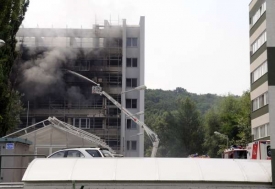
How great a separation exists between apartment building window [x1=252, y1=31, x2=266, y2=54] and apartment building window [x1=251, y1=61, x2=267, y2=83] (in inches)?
89.1

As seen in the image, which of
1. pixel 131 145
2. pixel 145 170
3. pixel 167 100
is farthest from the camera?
pixel 167 100

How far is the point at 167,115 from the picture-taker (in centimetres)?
11062

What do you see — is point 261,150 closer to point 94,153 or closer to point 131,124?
point 94,153

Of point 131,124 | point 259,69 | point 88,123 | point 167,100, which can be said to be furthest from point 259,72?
point 167,100

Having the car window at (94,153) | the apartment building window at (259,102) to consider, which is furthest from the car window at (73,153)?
the apartment building window at (259,102)

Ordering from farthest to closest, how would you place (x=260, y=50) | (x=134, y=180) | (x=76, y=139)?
(x=260, y=50) < (x=76, y=139) < (x=134, y=180)

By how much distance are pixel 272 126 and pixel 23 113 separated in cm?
5985

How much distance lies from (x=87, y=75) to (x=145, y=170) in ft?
195

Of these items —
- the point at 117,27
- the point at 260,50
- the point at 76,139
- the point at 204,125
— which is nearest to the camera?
the point at 76,139

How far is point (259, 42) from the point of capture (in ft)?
168

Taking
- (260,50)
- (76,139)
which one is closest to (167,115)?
(260,50)

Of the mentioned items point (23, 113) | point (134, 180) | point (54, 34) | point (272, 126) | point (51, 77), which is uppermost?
point (54, 34)

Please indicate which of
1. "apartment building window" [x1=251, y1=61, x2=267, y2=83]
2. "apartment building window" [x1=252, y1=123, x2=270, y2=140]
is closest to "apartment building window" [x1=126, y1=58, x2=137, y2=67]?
"apartment building window" [x1=251, y1=61, x2=267, y2=83]

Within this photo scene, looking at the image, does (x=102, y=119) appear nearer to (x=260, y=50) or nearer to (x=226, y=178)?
(x=260, y=50)
